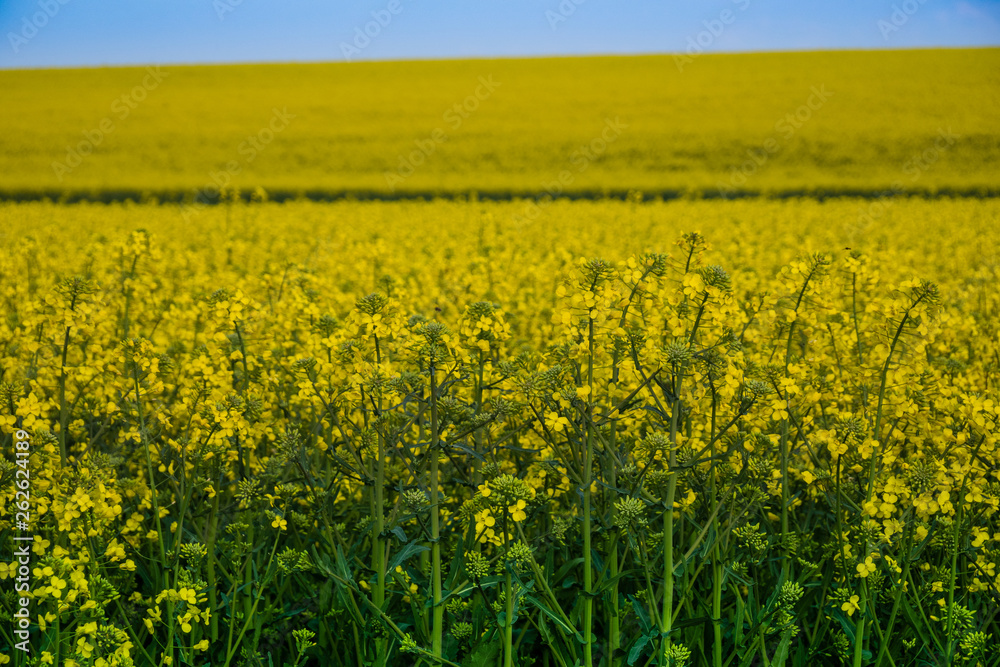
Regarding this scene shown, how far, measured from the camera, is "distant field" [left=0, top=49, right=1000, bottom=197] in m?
27.3

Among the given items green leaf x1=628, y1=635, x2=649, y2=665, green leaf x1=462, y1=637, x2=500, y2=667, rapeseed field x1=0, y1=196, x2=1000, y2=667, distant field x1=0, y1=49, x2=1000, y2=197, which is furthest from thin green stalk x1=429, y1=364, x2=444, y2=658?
distant field x1=0, y1=49, x2=1000, y2=197

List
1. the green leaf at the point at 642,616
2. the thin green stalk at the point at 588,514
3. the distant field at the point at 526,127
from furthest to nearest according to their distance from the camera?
the distant field at the point at 526,127 → the green leaf at the point at 642,616 → the thin green stalk at the point at 588,514

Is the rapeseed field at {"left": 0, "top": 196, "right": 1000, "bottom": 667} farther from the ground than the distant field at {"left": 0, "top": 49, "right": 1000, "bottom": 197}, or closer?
closer

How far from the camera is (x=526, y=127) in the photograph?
33.0m

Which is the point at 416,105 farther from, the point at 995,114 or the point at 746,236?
the point at 746,236

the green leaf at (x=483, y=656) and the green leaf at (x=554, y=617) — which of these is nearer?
the green leaf at (x=554, y=617)

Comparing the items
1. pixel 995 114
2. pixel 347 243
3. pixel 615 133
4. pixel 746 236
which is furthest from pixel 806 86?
pixel 347 243

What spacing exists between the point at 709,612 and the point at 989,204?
2180cm

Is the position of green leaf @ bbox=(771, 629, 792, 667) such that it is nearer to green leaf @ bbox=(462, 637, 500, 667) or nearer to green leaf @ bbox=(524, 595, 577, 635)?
green leaf @ bbox=(524, 595, 577, 635)

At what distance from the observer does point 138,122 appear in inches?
1375

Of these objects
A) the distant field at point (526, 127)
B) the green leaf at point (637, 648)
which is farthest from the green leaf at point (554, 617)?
the distant field at point (526, 127)

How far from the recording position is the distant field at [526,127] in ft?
89.6

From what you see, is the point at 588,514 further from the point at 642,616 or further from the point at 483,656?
the point at 483,656

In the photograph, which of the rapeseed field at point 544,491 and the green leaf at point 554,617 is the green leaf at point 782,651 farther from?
the green leaf at point 554,617
